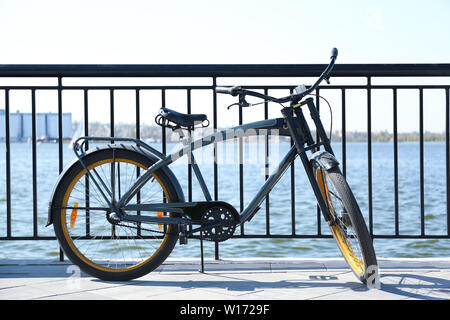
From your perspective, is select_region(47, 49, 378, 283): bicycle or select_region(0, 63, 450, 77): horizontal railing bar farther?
select_region(0, 63, 450, 77): horizontal railing bar

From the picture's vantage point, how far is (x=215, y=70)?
11.7 ft

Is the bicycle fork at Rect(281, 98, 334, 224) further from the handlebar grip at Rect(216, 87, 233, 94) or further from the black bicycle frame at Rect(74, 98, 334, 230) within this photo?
the handlebar grip at Rect(216, 87, 233, 94)

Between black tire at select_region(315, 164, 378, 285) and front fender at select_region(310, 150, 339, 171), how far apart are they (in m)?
0.02

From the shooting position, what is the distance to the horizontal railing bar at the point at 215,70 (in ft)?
11.7

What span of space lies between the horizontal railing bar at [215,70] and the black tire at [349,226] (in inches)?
29.7

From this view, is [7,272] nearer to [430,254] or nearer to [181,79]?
[181,79]

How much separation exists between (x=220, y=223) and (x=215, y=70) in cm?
96

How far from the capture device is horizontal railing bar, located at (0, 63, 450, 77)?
356 centimetres

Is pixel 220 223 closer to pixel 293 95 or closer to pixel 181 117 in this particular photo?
pixel 181 117

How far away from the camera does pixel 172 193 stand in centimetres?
322
